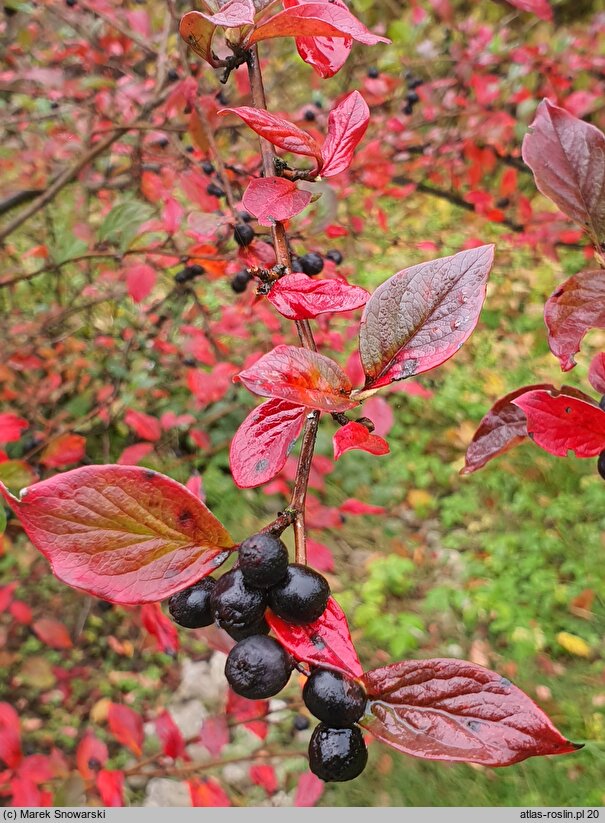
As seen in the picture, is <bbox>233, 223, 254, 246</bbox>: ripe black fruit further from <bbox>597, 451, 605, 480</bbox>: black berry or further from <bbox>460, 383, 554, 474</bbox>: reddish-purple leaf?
<bbox>597, 451, 605, 480</bbox>: black berry

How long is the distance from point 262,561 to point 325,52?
391 millimetres

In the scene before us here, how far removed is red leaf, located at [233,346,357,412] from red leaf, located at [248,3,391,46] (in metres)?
0.21

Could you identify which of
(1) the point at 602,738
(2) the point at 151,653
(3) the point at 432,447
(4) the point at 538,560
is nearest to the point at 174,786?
(2) the point at 151,653

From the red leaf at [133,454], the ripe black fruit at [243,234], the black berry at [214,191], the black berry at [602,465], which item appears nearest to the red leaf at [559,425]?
the black berry at [602,465]

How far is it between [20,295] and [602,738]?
7.90 feet

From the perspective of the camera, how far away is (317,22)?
0.40 meters

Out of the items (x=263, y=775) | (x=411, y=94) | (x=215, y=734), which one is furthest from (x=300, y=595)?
(x=411, y=94)

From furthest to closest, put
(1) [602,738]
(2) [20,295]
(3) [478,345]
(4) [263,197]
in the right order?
(3) [478,345] < (2) [20,295] < (1) [602,738] < (4) [263,197]

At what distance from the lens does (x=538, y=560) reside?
2193 millimetres

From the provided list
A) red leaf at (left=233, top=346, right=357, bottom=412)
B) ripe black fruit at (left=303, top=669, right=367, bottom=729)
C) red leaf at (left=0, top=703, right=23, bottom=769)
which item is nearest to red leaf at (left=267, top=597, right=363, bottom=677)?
ripe black fruit at (left=303, top=669, right=367, bottom=729)

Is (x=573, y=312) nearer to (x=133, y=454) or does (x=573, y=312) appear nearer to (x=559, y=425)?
(x=559, y=425)

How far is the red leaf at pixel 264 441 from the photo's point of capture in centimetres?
40

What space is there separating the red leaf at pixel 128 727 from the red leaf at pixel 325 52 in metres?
1.22

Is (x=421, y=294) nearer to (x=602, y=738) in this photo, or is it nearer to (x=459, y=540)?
(x=602, y=738)
